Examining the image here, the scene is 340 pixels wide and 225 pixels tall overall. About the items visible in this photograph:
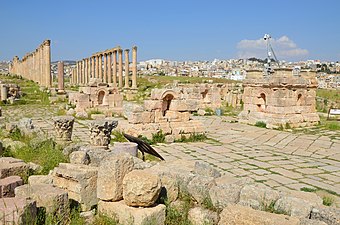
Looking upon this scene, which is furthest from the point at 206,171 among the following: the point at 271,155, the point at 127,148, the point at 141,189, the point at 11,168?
the point at 271,155

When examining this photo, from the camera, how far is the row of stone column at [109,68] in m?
37.9

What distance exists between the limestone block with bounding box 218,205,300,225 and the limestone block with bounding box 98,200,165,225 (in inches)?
32.6

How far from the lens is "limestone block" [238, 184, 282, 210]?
151 inches

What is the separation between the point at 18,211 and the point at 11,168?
1.91m

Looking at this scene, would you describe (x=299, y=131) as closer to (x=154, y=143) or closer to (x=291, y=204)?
(x=154, y=143)

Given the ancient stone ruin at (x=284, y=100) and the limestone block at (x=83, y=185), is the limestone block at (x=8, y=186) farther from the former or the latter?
the ancient stone ruin at (x=284, y=100)

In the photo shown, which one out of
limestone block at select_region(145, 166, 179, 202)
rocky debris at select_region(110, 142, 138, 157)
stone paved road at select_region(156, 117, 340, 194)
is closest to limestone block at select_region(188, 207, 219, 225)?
limestone block at select_region(145, 166, 179, 202)

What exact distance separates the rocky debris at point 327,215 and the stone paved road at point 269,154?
8.55 feet

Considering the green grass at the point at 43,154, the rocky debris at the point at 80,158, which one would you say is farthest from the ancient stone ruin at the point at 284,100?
the rocky debris at the point at 80,158

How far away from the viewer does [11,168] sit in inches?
203

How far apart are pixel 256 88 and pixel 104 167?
1221cm

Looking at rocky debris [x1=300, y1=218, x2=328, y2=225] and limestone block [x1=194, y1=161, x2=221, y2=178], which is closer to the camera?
rocky debris [x1=300, y1=218, x2=328, y2=225]

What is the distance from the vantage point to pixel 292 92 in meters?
14.2

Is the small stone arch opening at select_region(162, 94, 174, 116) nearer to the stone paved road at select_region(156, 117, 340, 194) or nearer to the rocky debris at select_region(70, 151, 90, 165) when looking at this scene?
the stone paved road at select_region(156, 117, 340, 194)
